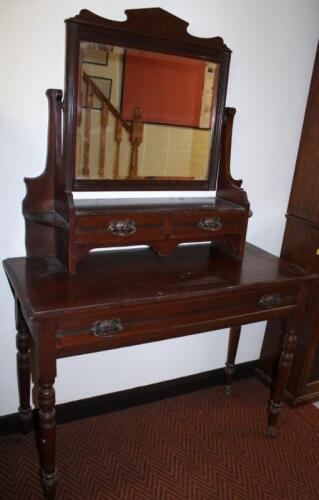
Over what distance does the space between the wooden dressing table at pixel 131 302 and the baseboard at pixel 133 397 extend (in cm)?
15

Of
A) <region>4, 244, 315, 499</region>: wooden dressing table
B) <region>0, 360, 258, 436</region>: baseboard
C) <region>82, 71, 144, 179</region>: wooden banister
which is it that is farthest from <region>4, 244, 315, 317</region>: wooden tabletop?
<region>0, 360, 258, 436</region>: baseboard

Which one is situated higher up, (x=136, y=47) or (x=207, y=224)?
(x=136, y=47)

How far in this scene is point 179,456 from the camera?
190 centimetres

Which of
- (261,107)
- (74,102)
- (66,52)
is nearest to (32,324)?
(74,102)

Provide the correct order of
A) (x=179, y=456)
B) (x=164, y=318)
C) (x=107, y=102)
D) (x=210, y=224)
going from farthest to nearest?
(x=179, y=456)
(x=210, y=224)
(x=107, y=102)
(x=164, y=318)

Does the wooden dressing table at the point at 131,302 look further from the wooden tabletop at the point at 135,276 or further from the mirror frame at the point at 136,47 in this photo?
the mirror frame at the point at 136,47

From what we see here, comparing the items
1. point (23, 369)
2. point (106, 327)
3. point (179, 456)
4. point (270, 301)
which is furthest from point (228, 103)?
point (179, 456)

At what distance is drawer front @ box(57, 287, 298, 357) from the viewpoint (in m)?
1.35

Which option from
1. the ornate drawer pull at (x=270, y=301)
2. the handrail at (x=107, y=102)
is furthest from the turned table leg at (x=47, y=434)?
the handrail at (x=107, y=102)

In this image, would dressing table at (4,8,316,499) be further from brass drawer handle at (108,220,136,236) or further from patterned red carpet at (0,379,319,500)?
patterned red carpet at (0,379,319,500)

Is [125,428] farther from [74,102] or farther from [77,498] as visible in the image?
[74,102]

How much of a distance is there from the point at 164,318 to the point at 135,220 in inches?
15.3

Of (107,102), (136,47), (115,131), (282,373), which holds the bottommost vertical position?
(282,373)

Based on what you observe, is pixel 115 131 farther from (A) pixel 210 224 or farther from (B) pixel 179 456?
(B) pixel 179 456
